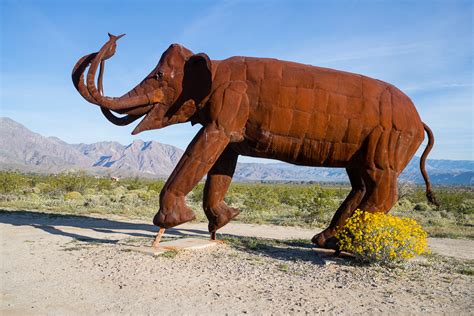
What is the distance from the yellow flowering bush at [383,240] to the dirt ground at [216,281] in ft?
0.81

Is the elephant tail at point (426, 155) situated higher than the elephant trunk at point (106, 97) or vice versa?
the elephant trunk at point (106, 97)

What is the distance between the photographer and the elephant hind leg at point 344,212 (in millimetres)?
8109

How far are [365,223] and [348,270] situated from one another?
873mm

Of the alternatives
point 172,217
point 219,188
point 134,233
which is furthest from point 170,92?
point 134,233

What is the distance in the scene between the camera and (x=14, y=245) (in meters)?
8.88

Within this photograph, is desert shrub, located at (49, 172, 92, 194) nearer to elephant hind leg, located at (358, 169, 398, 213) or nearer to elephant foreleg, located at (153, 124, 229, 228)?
elephant foreleg, located at (153, 124, 229, 228)

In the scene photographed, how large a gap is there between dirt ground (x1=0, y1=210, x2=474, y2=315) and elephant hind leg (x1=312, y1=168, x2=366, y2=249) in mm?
283

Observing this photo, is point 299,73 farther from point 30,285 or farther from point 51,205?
point 51,205

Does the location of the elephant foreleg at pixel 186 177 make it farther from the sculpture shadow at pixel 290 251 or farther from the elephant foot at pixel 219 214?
the sculpture shadow at pixel 290 251

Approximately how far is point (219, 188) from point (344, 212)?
251 centimetres

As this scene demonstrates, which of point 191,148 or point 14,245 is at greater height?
point 191,148

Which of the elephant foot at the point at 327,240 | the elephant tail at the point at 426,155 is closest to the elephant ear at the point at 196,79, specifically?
the elephant foot at the point at 327,240

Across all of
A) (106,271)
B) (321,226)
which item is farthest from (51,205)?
(106,271)

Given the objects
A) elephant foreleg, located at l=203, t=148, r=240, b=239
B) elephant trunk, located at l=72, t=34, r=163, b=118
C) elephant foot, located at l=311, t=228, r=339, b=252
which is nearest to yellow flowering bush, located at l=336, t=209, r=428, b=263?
elephant foot, located at l=311, t=228, r=339, b=252
